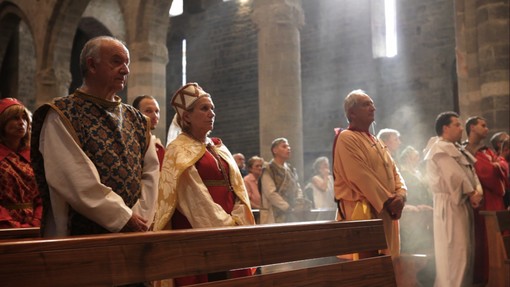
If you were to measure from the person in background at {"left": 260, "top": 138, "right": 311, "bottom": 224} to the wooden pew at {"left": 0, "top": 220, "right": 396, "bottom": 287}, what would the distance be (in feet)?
16.2

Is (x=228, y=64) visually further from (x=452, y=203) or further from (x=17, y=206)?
(x=17, y=206)

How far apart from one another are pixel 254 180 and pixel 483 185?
3634mm

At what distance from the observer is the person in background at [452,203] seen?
17.3 ft

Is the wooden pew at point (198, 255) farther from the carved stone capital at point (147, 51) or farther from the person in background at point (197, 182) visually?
the carved stone capital at point (147, 51)

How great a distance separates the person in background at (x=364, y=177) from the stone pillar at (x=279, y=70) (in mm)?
5249

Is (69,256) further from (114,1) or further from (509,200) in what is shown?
(114,1)

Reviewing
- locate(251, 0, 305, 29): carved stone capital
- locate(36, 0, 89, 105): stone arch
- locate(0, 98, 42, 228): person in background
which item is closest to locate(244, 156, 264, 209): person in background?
locate(251, 0, 305, 29): carved stone capital

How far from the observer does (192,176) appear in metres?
3.40

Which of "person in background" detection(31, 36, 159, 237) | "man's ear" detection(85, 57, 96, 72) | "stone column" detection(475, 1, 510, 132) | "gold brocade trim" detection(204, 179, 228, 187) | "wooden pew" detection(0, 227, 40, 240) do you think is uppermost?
"stone column" detection(475, 1, 510, 132)

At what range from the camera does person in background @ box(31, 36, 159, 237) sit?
2283mm

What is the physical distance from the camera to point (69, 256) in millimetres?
1545

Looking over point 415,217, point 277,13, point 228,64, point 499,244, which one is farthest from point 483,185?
point 228,64

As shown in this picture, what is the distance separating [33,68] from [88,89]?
16.6 metres

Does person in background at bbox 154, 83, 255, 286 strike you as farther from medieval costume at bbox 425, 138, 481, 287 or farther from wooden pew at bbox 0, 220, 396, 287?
medieval costume at bbox 425, 138, 481, 287
